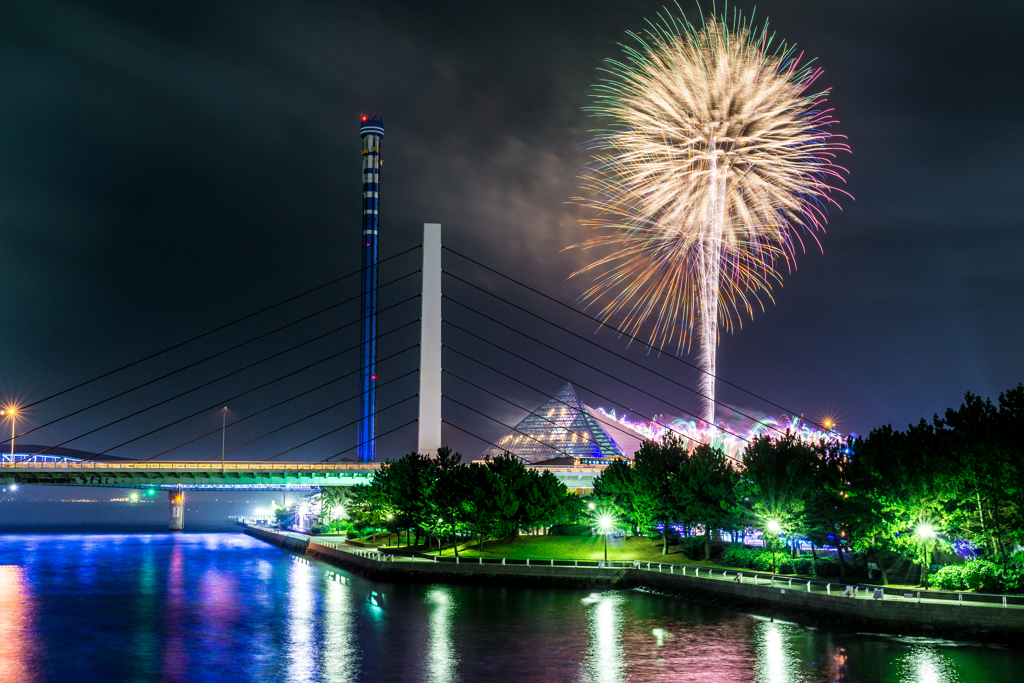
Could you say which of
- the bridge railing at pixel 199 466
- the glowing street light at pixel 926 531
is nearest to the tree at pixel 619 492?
the glowing street light at pixel 926 531

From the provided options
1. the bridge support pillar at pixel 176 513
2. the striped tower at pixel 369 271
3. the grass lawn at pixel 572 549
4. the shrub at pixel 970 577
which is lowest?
the bridge support pillar at pixel 176 513

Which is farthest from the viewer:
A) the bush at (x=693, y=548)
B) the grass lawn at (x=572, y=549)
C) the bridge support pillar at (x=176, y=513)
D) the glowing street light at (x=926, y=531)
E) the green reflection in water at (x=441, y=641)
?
the bridge support pillar at (x=176, y=513)

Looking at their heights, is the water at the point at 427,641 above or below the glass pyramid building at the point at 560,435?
below

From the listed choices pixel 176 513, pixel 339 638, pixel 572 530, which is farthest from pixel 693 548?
pixel 176 513

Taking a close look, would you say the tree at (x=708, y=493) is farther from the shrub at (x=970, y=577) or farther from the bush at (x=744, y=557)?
the shrub at (x=970, y=577)

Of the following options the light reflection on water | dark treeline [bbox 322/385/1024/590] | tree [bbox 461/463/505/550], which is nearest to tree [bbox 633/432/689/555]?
dark treeline [bbox 322/385/1024/590]

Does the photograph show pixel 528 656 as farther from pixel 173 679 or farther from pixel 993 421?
pixel 993 421

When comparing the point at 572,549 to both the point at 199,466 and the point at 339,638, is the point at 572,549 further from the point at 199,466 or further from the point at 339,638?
the point at 199,466
